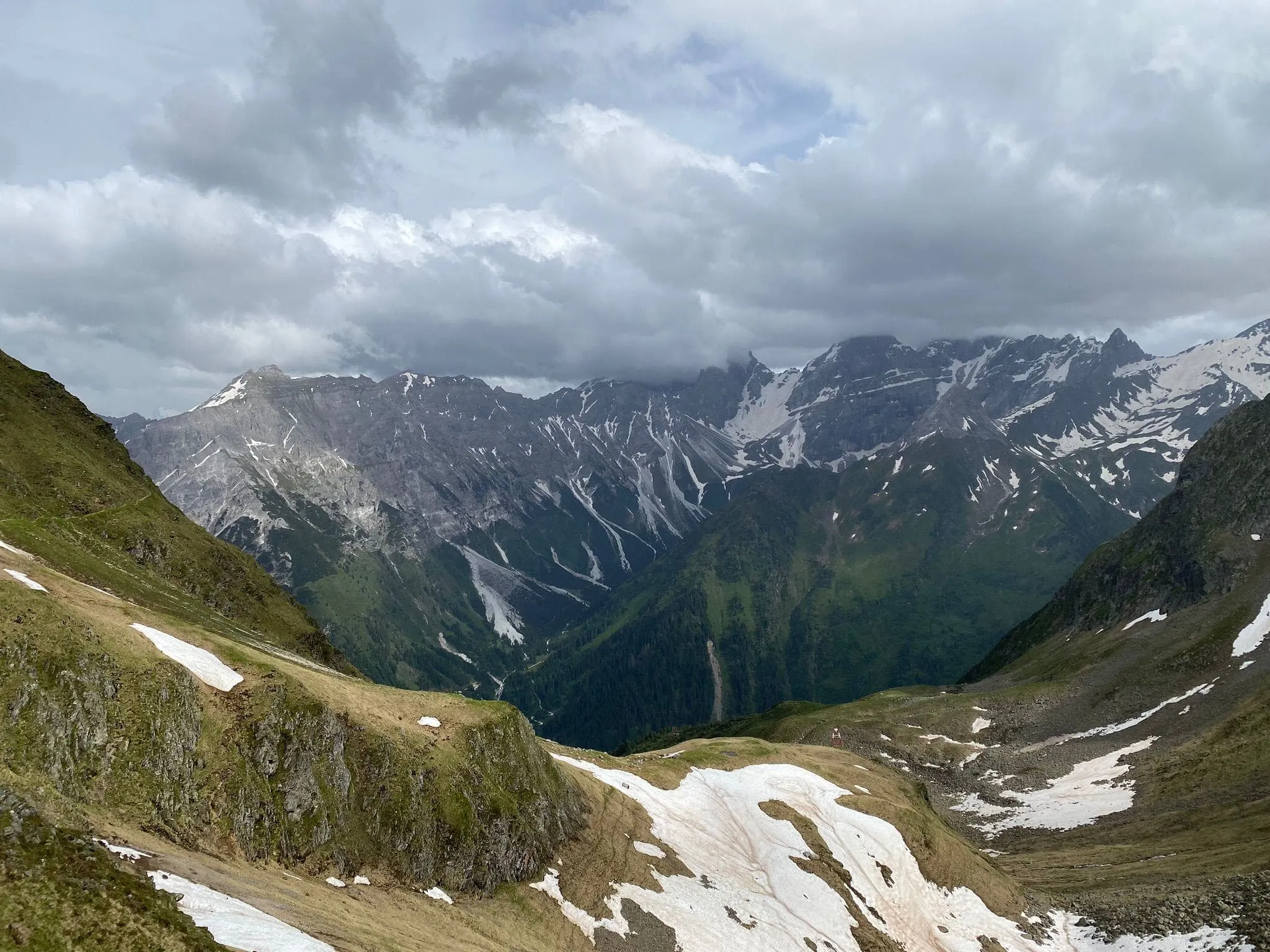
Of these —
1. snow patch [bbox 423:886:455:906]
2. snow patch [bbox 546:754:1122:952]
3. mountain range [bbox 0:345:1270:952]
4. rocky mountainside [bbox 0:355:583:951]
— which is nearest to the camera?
rocky mountainside [bbox 0:355:583:951]

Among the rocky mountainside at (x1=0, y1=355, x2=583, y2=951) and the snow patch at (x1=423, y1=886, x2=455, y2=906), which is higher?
the rocky mountainside at (x1=0, y1=355, x2=583, y2=951)

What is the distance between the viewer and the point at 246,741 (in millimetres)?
46531

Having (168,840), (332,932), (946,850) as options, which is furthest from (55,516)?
(946,850)

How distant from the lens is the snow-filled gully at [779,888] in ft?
195

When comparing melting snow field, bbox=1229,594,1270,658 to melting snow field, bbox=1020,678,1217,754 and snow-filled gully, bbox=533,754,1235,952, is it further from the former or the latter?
snow-filled gully, bbox=533,754,1235,952

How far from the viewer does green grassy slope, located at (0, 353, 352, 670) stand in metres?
99.2

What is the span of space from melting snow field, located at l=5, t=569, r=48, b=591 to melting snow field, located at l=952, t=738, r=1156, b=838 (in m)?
131

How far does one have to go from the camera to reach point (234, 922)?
29.3 meters

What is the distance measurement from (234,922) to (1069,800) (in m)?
137

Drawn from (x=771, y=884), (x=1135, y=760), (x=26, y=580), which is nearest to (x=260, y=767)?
(x=26, y=580)

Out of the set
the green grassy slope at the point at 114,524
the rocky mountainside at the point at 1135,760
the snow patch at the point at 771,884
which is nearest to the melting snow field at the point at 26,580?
Answer: the snow patch at the point at 771,884

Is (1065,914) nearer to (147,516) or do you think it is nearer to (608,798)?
(608,798)

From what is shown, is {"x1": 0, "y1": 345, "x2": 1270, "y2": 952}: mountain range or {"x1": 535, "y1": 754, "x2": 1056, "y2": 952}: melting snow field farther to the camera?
{"x1": 535, "y1": 754, "x2": 1056, "y2": 952}: melting snow field

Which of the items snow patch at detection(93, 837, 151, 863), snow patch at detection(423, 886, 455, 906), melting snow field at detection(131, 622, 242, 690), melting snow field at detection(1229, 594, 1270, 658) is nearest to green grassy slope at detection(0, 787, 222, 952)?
snow patch at detection(93, 837, 151, 863)
